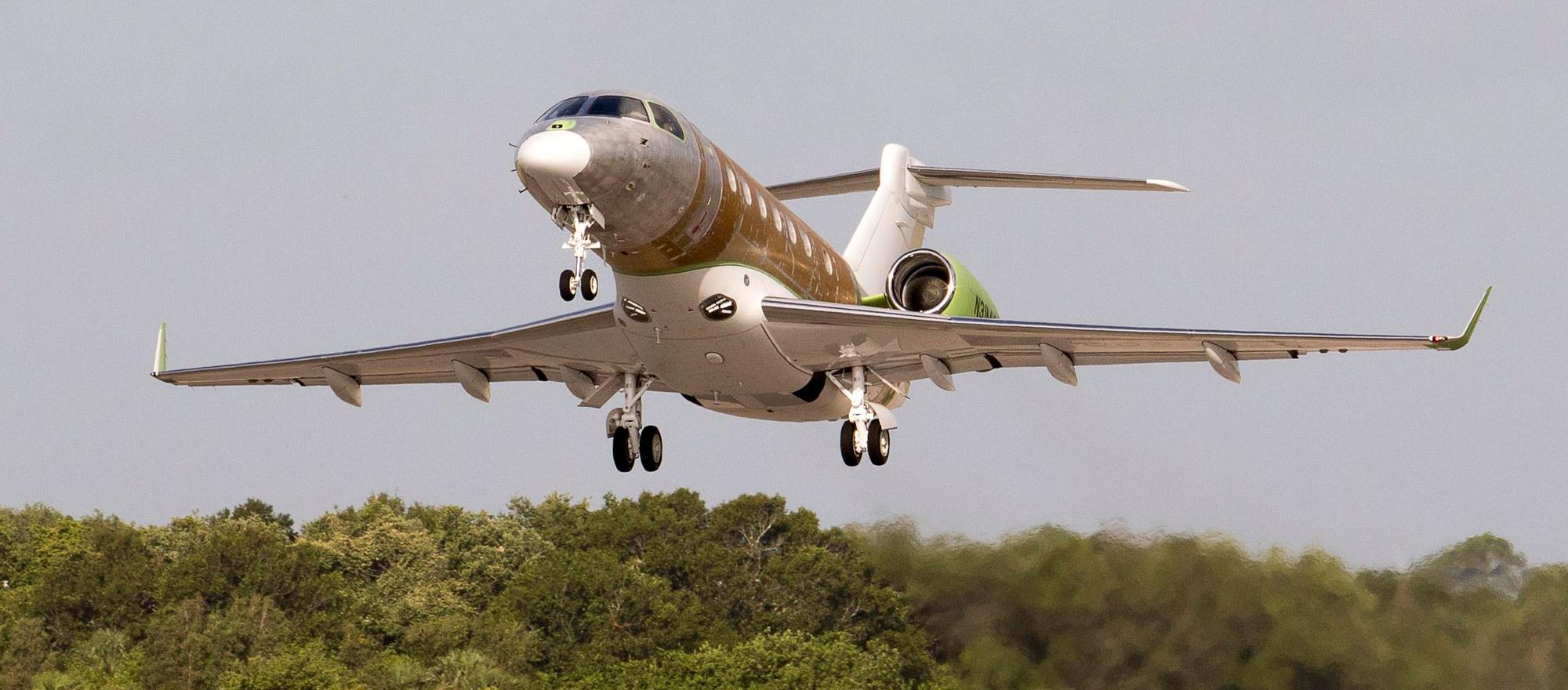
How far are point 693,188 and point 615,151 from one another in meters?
1.80

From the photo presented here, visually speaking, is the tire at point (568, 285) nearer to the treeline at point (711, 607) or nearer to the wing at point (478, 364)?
the wing at point (478, 364)

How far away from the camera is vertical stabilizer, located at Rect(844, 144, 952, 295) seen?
3194cm

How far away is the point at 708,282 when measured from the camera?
2428 cm

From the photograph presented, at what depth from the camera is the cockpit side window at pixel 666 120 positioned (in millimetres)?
22969

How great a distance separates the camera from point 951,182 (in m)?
33.6

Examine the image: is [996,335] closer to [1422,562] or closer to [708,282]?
[708,282]

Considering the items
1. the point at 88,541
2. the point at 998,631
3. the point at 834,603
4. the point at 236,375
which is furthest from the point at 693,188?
the point at 88,541

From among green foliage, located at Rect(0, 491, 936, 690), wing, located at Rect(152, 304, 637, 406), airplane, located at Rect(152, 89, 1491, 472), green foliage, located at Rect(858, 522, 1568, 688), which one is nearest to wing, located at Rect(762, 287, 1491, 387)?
airplane, located at Rect(152, 89, 1491, 472)

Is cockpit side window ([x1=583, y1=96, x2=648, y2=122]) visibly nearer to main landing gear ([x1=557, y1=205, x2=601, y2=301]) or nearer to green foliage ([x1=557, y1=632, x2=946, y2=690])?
main landing gear ([x1=557, y1=205, x2=601, y2=301])

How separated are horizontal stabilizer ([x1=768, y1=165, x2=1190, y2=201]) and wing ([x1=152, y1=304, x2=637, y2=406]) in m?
5.53

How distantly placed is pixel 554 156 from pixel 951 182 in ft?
44.3

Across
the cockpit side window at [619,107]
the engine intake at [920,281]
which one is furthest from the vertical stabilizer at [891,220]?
the cockpit side window at [619,107]

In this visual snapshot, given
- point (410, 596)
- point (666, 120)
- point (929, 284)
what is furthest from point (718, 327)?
point (410, 596)

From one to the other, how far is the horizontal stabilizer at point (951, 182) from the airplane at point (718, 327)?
7 cm
